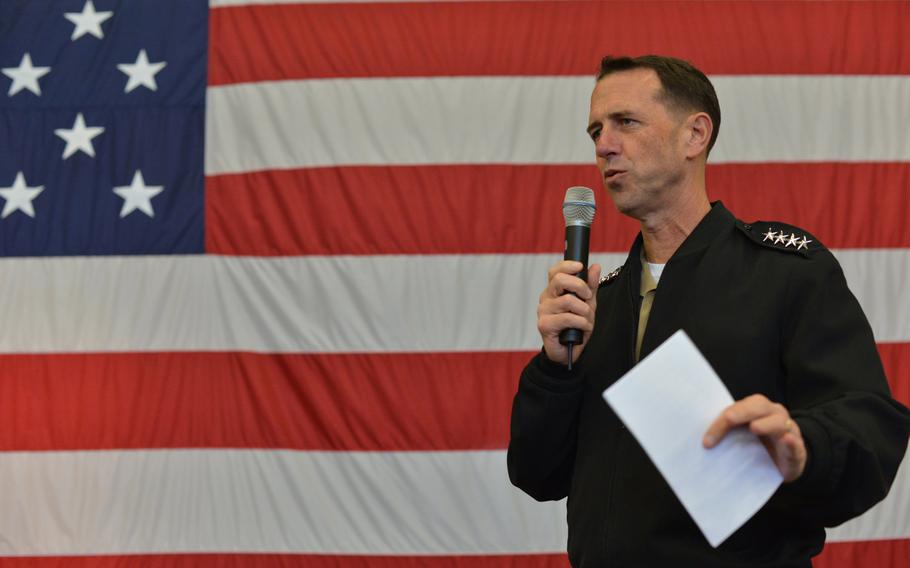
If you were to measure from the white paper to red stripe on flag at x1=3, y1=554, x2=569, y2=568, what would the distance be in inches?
59.9

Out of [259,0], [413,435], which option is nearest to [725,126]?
[413,435]

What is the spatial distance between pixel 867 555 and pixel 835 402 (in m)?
1.63

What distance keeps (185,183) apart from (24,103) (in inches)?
21.0

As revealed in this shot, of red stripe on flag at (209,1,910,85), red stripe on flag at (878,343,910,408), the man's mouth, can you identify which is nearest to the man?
the man's mouth

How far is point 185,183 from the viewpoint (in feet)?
7.77

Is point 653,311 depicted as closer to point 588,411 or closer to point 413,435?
point 588,411

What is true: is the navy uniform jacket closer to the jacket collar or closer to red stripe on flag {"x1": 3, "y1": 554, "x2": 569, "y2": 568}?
the jacket collar

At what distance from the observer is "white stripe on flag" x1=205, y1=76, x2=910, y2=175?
2.28 metres

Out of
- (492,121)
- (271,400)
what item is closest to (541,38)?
(492,121)

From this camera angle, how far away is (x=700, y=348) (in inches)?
37.2

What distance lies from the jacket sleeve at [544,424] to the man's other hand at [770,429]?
0.30m

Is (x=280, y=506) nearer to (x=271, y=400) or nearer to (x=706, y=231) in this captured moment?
(x=271, y=400)

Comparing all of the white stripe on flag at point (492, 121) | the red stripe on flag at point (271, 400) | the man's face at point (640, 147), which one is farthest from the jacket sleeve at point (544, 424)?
the white stripe on flag at point (492, 121)

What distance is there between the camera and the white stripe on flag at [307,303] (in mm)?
2262
